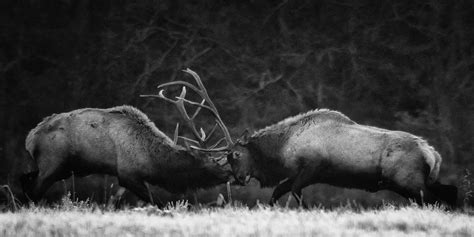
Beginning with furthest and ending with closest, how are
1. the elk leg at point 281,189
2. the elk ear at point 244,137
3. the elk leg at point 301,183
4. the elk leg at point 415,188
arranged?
1. the elk ear at point 244,137
2. the elk leg at point 281,189
3. the elk leg at point 301,183
4. the elk leg at point 415,188

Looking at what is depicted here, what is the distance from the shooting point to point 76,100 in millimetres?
9102

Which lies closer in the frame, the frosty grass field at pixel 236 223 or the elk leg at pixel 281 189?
the frosty grass field at pixel 236 223

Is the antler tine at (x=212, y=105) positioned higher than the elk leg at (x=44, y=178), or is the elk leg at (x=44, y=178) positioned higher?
the antler tine at (x=212, y=105)

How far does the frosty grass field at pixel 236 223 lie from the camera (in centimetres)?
532

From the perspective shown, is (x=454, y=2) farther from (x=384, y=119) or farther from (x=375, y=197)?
(x=375, y=197)

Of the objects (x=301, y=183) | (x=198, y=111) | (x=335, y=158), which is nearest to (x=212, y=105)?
(x=198, y=111)

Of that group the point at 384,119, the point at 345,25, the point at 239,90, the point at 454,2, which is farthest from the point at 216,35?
the point at 454,2

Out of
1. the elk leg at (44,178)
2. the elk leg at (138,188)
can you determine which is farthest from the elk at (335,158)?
the elk leg at (44,178)

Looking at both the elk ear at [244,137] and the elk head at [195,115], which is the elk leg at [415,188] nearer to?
the elk ear at [244,137]

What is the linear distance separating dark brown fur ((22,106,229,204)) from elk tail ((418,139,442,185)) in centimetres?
207

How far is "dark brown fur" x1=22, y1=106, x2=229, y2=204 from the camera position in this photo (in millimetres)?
8070

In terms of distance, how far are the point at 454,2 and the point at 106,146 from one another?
4.33 meters

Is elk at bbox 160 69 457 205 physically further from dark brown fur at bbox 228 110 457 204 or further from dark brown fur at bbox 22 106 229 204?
dark brown fur at bbox 22 106 229 204

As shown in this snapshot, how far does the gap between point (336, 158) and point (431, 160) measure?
3.18 ft
